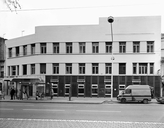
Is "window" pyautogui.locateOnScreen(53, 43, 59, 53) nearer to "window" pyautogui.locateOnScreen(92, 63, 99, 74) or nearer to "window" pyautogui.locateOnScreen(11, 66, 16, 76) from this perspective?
"window" pyautogui.locateOnScreen(92, 63, 99, 74)

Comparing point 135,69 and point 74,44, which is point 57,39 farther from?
point 135,69

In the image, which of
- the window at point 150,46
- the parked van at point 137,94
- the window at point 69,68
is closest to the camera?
the parked van at point 137,94

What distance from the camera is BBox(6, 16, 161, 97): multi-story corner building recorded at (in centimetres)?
3566

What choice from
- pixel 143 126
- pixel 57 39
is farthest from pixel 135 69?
pixel 143 126

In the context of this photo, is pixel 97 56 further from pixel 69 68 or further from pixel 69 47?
pixel 69 68

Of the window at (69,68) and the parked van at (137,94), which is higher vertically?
the window at (69,68)

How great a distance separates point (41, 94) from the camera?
31844mm

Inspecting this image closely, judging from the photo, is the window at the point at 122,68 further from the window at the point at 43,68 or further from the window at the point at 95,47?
the window at the point at 43,68

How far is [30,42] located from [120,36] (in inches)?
570

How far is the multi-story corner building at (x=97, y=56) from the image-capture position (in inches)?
1404

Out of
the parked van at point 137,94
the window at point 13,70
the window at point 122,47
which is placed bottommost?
the parked van at point 137,94

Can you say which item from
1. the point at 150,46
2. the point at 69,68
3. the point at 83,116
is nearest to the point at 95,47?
the point at 69,68

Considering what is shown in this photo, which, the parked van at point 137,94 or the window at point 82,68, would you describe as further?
the window at point 82,68

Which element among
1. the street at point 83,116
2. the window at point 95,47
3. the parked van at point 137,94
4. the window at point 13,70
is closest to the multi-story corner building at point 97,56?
the window at point 95,47
